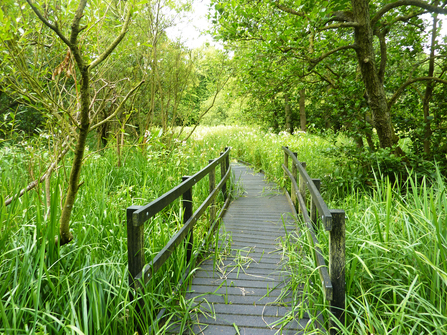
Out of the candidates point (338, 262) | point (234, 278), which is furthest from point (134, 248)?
point (234, 278)

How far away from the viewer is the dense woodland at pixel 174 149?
88.4 inches

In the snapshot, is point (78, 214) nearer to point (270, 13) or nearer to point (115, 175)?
point (115, 175)

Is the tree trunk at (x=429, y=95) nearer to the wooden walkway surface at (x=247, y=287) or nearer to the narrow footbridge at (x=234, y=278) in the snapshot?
the narrow footbridge at (x=234, y=278)

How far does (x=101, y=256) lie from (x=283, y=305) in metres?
1.70

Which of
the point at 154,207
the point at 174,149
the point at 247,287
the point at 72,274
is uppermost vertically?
the point at 174,149

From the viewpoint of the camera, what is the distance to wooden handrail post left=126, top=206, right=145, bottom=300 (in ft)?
7.50

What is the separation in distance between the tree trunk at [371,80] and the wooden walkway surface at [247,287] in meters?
2.39

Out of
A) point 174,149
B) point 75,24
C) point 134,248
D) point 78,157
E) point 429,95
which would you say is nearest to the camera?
point 75,24

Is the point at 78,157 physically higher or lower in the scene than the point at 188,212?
higher

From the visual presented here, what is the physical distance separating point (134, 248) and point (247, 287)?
4.94ft

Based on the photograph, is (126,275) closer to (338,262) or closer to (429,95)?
(338,262)

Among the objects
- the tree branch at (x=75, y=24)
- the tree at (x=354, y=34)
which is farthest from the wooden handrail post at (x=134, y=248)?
the tree at (x=354, y=34)

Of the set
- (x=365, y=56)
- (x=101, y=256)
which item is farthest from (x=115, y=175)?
(x=365, y=56)

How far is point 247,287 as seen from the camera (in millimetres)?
3328
